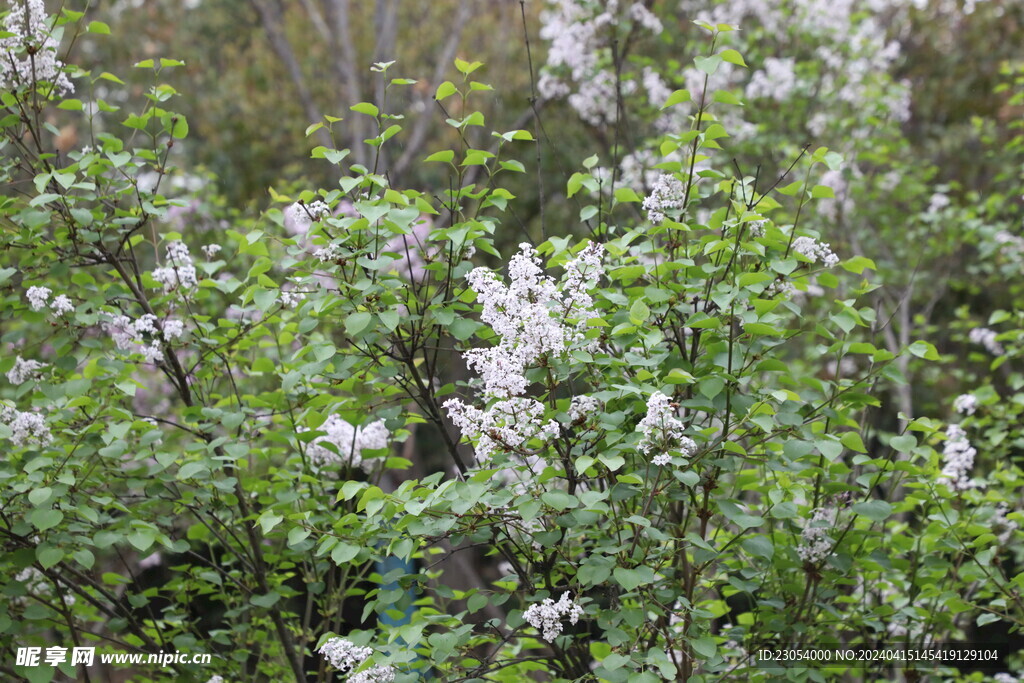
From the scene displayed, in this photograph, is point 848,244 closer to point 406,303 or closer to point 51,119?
point 406,303

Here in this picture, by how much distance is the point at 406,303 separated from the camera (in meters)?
2.52

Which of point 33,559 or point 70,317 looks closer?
point 33,559

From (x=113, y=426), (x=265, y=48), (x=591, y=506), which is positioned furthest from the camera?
(x=265, y=48)

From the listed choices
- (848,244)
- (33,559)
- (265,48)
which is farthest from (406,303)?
(265,48)

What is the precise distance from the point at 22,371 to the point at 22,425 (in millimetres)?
324

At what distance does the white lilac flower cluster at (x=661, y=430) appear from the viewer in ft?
6.80

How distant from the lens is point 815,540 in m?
2.69

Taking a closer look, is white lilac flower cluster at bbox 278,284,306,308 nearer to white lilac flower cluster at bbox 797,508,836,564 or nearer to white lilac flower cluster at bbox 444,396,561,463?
white lilac flower cluster at bbox 444,396,561,463

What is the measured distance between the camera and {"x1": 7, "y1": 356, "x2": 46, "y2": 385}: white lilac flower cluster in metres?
2.81

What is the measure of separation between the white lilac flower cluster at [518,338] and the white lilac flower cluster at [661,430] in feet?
0.73

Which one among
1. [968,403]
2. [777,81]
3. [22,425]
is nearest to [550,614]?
[22,425]

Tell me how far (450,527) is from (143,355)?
143 centimetres

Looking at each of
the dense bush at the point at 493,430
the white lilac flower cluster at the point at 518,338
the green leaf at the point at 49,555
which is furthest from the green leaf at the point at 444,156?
the green leaf at the point at 49,555

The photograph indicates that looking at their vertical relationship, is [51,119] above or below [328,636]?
above
